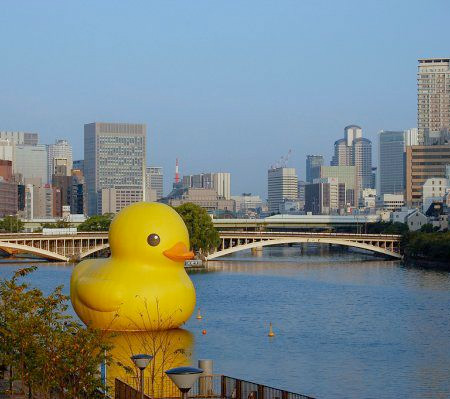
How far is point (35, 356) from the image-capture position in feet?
77.3

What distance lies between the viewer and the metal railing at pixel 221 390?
26.4m

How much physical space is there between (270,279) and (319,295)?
14.8 meters

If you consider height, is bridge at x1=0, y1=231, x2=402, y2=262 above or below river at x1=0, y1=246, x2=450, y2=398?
above

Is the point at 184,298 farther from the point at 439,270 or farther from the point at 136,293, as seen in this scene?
the point at 439,270

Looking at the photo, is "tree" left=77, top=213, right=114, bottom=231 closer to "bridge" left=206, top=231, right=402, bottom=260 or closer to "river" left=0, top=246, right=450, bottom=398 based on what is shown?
"bridge" left=206, top=231, right=402, bottom=260

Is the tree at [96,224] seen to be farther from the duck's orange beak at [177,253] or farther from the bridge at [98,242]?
the duck's orange beak at [177,253]

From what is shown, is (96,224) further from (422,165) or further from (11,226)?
(422,165)

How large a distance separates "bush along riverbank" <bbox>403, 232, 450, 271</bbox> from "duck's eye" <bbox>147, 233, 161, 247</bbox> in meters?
60.1

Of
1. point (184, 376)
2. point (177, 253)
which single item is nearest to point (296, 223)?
point (177, 253)

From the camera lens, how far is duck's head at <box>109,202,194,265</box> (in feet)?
133

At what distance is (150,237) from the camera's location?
4041 centimetres

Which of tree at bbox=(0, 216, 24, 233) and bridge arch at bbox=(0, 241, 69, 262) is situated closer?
bridge arch at bbox=(0, 241, 69, 262)

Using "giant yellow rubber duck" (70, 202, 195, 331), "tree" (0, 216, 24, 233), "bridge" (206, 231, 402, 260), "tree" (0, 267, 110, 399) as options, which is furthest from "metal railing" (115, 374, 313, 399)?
"tree" (0, 216, 24, 233)

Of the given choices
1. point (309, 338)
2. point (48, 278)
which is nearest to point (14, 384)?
point (309, 338)
